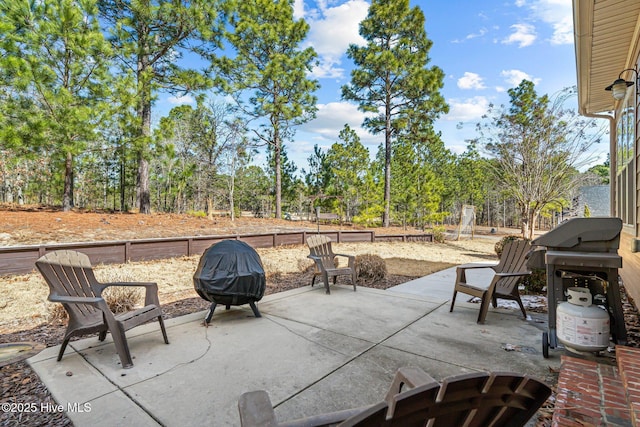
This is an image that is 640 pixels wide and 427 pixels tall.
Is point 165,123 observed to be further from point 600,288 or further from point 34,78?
point 600,288

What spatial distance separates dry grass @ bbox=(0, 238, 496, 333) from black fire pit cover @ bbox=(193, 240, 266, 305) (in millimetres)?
1476

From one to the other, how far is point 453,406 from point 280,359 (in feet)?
6.81

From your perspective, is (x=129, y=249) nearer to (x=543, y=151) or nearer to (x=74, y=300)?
(x=74, y=300)

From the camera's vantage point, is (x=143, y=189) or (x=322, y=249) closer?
(x=322, y=249)

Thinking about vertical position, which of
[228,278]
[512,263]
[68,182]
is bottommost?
[228,278]

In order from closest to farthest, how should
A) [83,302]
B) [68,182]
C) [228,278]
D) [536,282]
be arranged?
[83,302]
[228,278]
[536,282]
[68,182]

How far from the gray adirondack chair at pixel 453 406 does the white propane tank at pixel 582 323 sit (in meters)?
1.94

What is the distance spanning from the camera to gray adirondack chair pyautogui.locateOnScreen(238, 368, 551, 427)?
0.71 meters

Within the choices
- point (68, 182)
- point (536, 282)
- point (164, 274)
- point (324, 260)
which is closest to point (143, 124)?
point (68, 182)

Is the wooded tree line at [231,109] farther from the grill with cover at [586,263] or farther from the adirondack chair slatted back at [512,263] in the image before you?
the grill with cover at [586,263]

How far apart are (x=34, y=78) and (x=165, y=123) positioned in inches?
127

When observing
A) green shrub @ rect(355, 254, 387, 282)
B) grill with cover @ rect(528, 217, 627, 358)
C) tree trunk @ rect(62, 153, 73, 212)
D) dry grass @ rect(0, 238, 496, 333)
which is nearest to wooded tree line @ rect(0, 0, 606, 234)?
tree trunk @ rect(62, 153, 73, 212)

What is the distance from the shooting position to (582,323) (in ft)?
7.65

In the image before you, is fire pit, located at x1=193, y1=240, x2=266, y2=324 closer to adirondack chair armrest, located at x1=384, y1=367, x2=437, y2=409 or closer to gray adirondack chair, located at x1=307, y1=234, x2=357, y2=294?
gray adirondack chair, located at x1=307, y1=234, x2=357, y2=294
